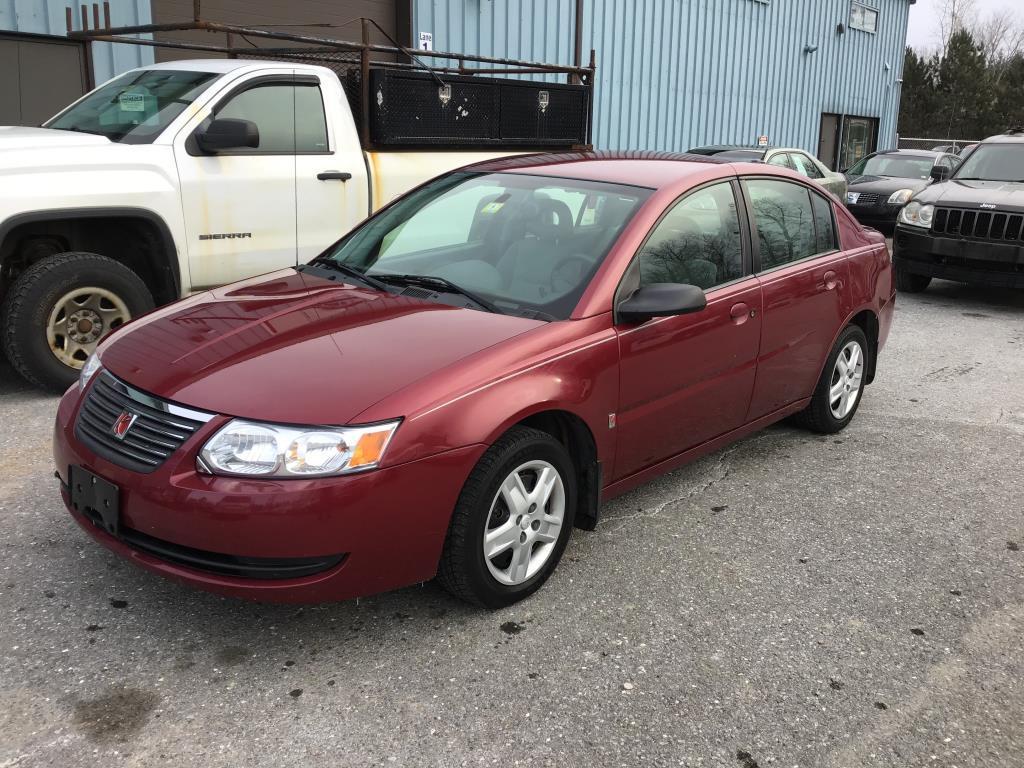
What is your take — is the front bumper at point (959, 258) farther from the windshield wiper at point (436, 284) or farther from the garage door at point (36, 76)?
the garage door at point (36, 76)

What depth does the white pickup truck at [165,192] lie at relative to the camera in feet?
16.8

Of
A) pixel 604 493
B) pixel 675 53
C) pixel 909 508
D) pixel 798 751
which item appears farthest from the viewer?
pixel 675 53

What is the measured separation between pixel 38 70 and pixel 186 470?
25.9 feet

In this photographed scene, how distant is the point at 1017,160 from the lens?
9.95m

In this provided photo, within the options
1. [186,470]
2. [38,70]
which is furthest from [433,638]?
[38,70]

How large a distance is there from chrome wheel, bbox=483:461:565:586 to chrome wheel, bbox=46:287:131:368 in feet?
10.3

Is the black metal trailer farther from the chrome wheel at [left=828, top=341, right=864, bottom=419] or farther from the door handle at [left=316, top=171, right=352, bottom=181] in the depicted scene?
the chrome wheel at [left=828, top=341, right=864, bottom=419]

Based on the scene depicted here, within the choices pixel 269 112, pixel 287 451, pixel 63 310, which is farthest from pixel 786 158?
pixel 287 451

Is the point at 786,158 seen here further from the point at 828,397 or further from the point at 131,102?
the point at 131,102

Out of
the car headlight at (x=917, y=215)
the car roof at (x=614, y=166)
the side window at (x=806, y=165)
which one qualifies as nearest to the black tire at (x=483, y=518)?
the car roof at (x=614, y=166)

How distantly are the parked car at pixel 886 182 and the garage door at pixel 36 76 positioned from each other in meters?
11.6

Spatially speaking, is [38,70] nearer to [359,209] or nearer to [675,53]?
[359,209]

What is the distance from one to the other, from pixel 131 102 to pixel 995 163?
8.82 m

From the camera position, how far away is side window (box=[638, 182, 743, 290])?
12.1ft
